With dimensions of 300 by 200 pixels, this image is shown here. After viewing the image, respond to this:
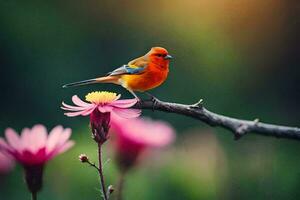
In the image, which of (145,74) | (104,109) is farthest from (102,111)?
(145,74)

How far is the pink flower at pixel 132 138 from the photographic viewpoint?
38 centimetres

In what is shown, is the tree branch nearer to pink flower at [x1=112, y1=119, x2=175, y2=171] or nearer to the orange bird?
pink flower at [x1=112, y1=119, x2=175, y2=171]

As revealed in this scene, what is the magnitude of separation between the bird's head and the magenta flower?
0.97 ft

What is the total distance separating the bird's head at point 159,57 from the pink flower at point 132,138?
0.71 feet

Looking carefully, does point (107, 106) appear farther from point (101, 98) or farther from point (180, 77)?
point (180, 77)

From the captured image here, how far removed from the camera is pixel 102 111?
36 centimetres

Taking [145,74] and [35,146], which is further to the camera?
[145,74]

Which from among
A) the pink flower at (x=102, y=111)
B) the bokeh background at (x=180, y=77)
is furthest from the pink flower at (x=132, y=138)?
the bokeh background at (x=180, y=77)

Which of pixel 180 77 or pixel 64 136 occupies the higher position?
pixel 64 136

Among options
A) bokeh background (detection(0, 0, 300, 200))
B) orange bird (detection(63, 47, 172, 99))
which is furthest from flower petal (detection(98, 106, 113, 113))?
bokeh background (detection(0, 0, 300, 200))

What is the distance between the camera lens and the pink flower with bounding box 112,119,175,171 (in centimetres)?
38

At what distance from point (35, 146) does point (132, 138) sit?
9 cm

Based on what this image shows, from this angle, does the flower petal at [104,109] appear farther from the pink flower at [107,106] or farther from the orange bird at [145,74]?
the orange bird at [145,74]

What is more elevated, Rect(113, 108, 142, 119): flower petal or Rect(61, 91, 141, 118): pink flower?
Rect(61, 91, 141, 118): pink flower
